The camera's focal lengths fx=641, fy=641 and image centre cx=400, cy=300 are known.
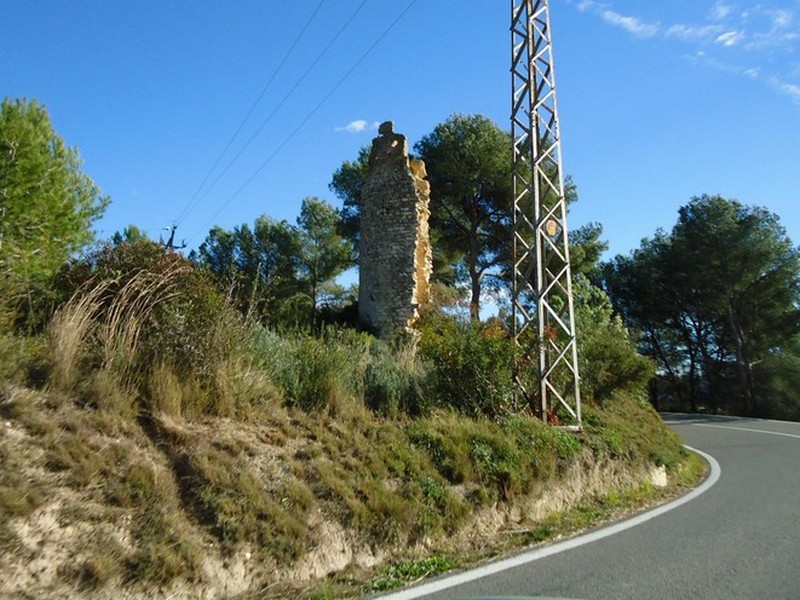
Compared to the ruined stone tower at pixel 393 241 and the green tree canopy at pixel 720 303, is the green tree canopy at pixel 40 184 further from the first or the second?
the green tree canopy at pixel 720 303

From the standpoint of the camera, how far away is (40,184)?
72.5 ft

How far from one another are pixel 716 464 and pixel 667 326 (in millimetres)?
36679

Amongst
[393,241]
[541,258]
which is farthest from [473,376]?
[393,241]

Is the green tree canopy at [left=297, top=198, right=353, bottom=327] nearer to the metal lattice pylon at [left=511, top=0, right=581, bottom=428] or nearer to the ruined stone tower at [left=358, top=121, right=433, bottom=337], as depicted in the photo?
the ruined stone tower at [left=358, top=121, right=433, bottom=337]

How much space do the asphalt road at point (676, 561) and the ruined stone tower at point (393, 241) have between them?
13047 mm

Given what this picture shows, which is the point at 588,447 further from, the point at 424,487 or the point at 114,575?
the point at 114,575

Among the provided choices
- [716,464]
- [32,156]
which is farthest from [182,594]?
[32,156]

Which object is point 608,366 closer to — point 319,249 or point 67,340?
point 67,340

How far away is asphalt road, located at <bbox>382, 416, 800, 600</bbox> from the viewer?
4.87 meters

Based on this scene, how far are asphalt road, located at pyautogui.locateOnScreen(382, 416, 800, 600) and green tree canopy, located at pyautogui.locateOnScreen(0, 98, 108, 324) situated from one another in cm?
1434

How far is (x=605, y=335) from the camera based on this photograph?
15789mm

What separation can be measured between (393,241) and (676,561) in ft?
56.1

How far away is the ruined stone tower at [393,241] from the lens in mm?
21438

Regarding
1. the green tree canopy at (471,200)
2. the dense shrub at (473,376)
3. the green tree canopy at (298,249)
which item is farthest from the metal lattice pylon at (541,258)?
the green tree canopy at (298,249)
